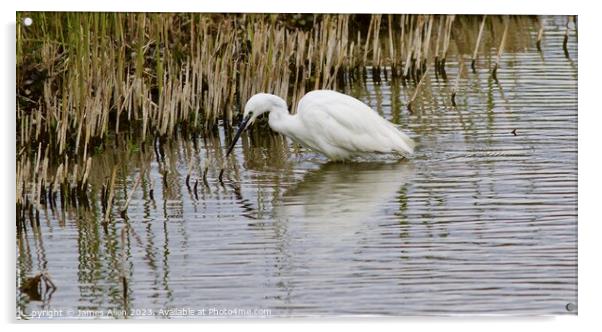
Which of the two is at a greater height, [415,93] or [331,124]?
[415,93]

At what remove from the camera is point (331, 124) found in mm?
6691

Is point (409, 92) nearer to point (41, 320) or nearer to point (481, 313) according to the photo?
point (481, 313)

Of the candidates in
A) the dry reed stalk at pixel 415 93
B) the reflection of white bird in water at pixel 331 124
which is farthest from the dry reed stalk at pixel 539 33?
the reflection of white bird in water at pixel 331 124

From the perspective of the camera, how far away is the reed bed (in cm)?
616

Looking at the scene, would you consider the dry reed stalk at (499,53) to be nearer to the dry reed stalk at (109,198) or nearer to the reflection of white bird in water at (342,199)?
the reflection of white bird in water at (342,199)

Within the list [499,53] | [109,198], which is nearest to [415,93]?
[499,53]

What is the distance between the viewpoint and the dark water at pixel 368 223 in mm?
5480

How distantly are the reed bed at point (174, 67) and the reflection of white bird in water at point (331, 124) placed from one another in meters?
0.19

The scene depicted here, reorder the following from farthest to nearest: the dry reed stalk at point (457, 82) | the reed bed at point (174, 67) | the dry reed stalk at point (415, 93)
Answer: the dry reed stalk at point (457, 82) < the dry reed stalk at point (415, 93) < the reed bed at point (174, 67)

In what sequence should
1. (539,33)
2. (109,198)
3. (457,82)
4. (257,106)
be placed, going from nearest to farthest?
(109,198) → (539,33) → (257,106) → (457,82)

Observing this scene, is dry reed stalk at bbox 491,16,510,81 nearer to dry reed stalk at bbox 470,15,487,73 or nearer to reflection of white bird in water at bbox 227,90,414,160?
dry reed stalk at bbox 470,15,487,73

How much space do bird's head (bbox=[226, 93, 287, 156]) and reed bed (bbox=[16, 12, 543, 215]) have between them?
166 millimetres

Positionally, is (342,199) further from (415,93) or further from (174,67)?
(174,67)

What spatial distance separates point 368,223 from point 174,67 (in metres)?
1.34
